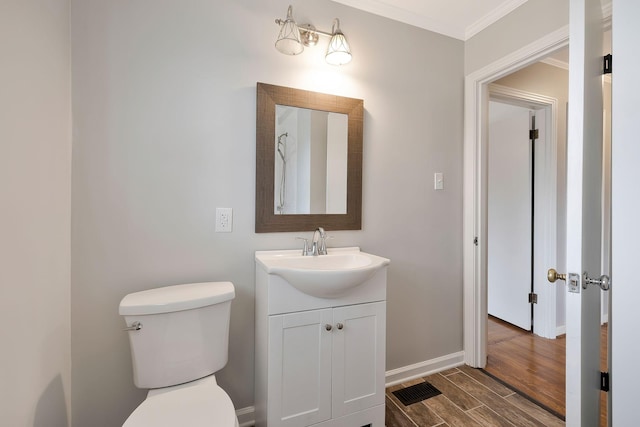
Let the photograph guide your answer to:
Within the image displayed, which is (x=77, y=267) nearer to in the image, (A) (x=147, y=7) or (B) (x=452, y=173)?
(A) (x=147, y=7)

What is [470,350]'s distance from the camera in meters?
2.16

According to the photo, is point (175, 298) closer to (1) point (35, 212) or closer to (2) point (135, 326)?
(2) point (135, 326)

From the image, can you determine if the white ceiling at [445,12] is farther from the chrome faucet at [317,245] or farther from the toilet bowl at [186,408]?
the toilet bowl at [186,408]

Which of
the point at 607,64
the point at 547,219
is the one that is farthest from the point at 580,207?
the point at 547,219

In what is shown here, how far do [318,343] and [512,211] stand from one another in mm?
2516

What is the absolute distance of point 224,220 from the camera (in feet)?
5.05

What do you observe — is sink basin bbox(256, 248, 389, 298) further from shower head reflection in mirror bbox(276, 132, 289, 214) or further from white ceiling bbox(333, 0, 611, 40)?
white ceiling bbox(333, 0, 611, 40)

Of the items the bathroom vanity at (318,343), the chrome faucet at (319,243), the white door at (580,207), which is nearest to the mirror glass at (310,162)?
the chrome faucet at (319,243)

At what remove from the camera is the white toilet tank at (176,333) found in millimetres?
1202

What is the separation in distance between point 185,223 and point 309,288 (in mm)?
710

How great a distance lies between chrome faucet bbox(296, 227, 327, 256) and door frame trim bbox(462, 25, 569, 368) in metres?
1.15

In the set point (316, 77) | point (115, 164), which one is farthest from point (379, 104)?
point (115, 164)

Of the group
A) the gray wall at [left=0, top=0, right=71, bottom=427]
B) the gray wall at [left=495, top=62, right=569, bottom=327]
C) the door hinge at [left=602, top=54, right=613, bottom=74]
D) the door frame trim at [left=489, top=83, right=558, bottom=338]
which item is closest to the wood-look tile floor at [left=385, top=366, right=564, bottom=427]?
the door frame trim at [left=489, top=83, right=558, bottom=338]

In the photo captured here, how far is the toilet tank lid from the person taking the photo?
119 centimetres
